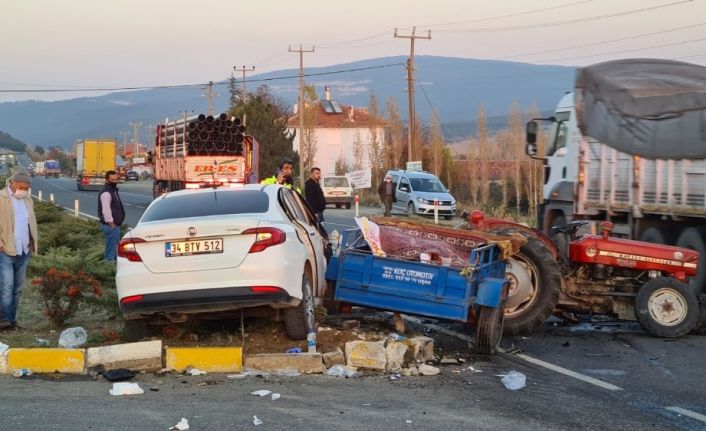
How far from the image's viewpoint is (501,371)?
8984 millimetres

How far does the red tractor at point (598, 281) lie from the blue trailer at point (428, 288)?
0.92m

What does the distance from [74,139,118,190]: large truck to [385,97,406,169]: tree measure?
70.7 feet

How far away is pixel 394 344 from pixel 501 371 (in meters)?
1.03

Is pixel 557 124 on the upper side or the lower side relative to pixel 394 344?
upper

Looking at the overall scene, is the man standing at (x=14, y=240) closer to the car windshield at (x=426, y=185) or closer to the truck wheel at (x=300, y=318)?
the truck wheel at (x=300, y=318)

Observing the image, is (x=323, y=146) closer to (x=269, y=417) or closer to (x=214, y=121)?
(x=214, y=121)

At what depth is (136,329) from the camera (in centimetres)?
958

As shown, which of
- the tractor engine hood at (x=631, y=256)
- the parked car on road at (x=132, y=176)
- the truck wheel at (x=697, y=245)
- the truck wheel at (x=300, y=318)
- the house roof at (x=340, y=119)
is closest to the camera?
the truck wheel at (x=300, y=318)

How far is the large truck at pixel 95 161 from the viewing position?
246 ft

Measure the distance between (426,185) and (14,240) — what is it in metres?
34.5

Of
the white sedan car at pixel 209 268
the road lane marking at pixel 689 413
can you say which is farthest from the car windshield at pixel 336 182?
the road lane marking at pixel 689 413

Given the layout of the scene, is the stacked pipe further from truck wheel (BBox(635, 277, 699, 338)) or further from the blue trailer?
the blue trailer

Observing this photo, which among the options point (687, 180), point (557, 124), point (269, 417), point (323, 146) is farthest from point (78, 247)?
point (323, 146)

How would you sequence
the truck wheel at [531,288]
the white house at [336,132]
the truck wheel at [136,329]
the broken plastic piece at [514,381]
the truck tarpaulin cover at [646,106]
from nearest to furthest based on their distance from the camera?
the broken plastic piece at [514,381], the truck wheel at [136,329], the truck wheel at [531,288], the truck tarpaulin cover at [646,106], the white house at [336,132]
